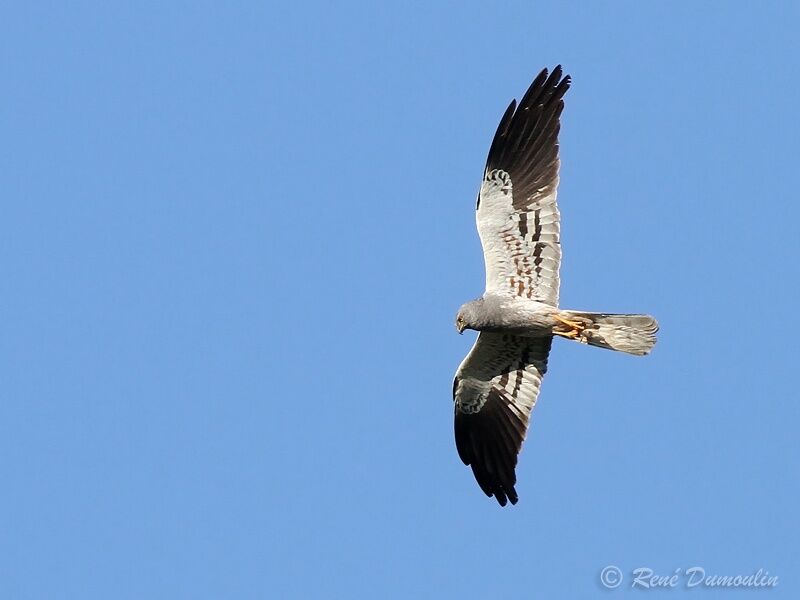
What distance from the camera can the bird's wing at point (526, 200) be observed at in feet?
48.8

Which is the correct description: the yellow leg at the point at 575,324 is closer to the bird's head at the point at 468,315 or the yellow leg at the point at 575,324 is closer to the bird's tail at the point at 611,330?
the bird's tail at the point at 611,330

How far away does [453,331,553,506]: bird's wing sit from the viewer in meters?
15.8

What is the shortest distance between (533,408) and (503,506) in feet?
4.32

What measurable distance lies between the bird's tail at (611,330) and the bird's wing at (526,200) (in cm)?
34

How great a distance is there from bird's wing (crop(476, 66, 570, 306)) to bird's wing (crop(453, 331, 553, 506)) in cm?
90

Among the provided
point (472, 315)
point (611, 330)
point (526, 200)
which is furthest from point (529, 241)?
point (611, 330)

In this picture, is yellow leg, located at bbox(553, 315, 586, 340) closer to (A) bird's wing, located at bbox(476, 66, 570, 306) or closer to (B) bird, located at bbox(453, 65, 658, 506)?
(B) bird, located at bbox(453, 65, 658, 506)

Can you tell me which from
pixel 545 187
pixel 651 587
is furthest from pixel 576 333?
pixel 651 587

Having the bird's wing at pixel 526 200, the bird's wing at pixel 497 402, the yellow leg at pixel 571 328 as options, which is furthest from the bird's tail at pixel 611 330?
the bird's wing at pixel 497 402

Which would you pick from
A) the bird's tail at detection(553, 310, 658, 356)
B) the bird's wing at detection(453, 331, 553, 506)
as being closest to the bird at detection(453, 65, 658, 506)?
the bird's tail at detection(553, 310, 658, 356)

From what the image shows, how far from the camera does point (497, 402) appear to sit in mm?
16078

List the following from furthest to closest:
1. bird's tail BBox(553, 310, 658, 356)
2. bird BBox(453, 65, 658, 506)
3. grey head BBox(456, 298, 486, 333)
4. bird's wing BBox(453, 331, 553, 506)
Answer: bird's wing BBox(453, 331, 553, 506) → grey head BBox(456, 298, 486, 333) → bird BBox(453, 65, 658, 506) → bird's tail BBox(553, 310, 658, 356)

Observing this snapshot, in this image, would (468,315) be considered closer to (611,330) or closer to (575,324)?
(575,324)

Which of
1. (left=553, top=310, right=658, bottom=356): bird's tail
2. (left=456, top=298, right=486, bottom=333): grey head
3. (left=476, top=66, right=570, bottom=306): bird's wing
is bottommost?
(left=553, top=310, right=658, bottom=356): bird's tail
